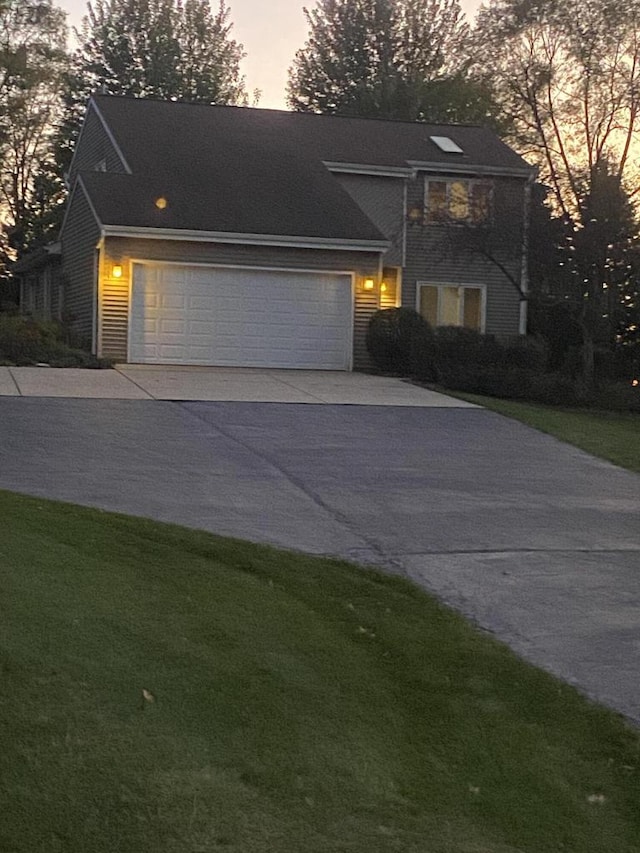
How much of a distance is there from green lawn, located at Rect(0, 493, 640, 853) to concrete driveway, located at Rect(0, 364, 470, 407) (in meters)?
9.04

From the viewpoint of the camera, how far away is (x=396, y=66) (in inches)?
1976

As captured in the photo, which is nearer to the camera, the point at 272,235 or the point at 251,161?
the point at 272,235

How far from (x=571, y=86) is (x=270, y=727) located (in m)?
25.5

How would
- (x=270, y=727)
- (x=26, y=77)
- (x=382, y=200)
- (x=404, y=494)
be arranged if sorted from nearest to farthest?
(x=270, y=727) → (x=404, y=494) → (x=382, y=200) → (x=26, y=77)

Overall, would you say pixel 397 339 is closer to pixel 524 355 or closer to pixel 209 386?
pixel 524 355

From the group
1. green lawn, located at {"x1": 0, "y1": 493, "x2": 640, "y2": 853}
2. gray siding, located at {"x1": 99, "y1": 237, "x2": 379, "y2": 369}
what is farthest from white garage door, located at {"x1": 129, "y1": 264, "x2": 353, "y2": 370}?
green lawn, located at {"x1": 0, "y1": 493, "x2": 640, "y2": 853}

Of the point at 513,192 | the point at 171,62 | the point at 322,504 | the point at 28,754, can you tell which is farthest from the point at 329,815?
the point at 171,62

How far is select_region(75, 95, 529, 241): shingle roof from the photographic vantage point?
70.2 feet

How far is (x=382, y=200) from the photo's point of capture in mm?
25938

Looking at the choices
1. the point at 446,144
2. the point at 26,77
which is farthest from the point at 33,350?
the point at 26,77

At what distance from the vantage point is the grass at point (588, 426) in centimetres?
1351

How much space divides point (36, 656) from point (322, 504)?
16.2 ft

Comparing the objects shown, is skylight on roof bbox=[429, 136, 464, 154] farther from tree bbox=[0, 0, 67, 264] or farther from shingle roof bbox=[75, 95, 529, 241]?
tree bbox=[0, 0, 67, 264]

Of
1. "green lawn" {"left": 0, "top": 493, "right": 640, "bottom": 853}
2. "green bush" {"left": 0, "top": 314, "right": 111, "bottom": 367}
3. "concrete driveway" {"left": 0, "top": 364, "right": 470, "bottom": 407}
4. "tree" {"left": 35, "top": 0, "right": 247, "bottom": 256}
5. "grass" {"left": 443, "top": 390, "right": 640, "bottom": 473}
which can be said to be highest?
"tree" {"left": 35, "top": 0, "right": 247, "bottom": 256}
